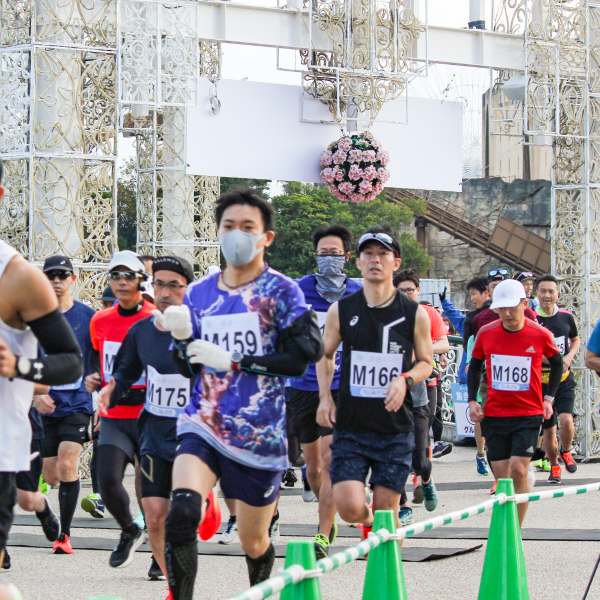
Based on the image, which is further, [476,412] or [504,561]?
[476,412]

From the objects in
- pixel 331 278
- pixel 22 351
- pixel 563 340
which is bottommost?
pixel 563 340

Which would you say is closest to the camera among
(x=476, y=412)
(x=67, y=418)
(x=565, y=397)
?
(x=476, y=412)

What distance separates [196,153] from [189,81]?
0.88 m

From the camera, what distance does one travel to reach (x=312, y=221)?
48906 millimetres

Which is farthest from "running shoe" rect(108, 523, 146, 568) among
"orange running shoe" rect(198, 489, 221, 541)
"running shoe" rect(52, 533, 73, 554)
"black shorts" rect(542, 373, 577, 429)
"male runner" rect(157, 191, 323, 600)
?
"black shorts" rect(542, 373, 577, 429)

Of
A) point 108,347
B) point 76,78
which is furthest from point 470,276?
point 108,347

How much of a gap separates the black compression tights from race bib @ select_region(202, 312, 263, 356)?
2096 mm

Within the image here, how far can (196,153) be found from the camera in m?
12.6

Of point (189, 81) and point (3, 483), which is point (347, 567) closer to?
point (3, 483)

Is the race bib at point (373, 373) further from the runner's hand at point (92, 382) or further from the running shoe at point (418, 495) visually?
the running shoe at point (418, 495)

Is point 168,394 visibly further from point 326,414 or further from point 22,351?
point 22,351

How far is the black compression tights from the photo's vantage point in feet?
21.6

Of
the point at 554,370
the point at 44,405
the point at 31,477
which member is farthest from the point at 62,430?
the point at 554,370

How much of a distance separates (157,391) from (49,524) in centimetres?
198
